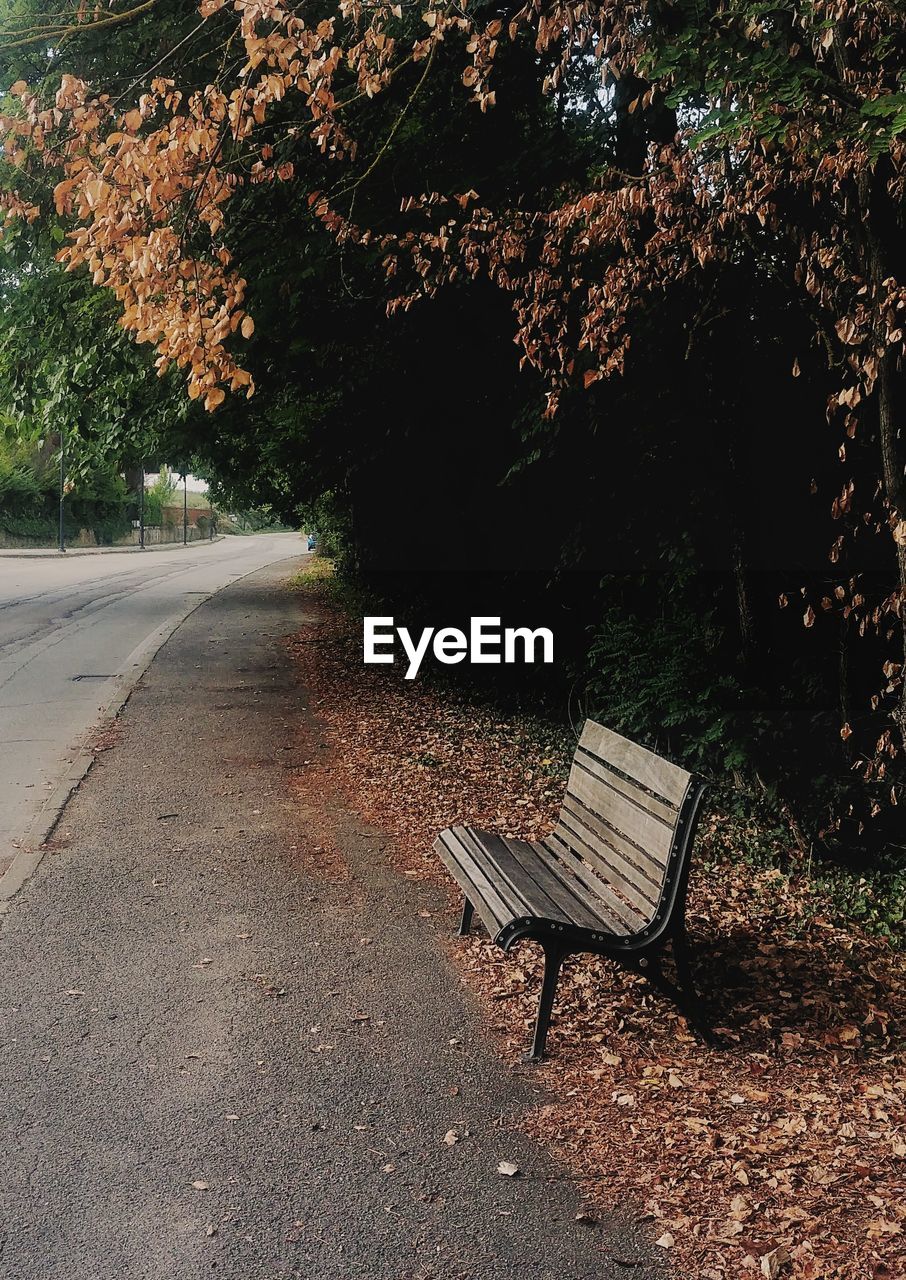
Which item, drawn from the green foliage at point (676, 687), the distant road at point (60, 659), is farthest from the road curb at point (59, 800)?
the green foliage at point (676, 687)

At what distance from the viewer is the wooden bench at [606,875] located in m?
4.20

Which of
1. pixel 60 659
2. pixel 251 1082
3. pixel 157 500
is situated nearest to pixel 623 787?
pixel 251 1082

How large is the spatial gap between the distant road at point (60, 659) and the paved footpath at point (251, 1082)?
4.19 ft

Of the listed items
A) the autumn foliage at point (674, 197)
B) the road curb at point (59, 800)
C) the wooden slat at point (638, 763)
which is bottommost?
the road curb at point (59, 800)

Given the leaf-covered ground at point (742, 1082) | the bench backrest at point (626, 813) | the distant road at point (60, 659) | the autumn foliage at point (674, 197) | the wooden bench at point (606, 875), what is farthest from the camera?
the distant road at point (60, 659)

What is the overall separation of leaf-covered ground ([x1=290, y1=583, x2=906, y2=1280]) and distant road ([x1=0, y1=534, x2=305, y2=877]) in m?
3.12

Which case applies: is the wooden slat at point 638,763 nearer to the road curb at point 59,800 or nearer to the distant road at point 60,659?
the road curb at point 59,800

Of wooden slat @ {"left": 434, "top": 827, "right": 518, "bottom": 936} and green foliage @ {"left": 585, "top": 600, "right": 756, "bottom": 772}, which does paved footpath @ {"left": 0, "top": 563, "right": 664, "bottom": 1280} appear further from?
green foliage @ {"left": 585, "top": 600, "right": 756, "bottom": 772}

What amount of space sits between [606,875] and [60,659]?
1180cm

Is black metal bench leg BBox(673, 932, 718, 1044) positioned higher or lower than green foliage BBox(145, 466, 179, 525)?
lower

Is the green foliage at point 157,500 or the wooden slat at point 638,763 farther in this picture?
the green foliage at point 157,500

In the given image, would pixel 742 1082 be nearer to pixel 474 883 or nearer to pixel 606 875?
pixel 606 875

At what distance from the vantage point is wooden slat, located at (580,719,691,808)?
434 cm

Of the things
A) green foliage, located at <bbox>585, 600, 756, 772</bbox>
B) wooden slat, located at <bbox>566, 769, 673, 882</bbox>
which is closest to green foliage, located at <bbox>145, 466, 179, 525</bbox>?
green foliage, located at <bbox>585, 600, 756, 772</bbox>
